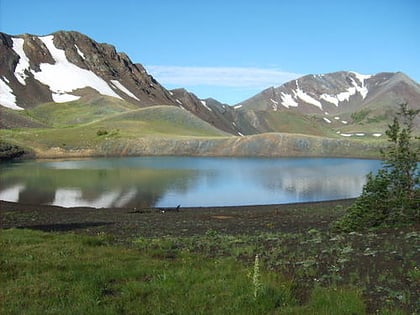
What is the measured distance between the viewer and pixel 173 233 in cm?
2392

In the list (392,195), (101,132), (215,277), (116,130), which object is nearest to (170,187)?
(392,195)

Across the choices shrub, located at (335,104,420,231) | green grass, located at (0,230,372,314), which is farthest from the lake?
green grass, located at (0,230,372,314)

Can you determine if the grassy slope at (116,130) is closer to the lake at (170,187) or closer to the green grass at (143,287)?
the lake at (170,187)

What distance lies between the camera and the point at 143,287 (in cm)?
1107

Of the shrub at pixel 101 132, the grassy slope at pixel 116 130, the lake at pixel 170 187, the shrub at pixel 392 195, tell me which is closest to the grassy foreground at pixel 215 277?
the shrub at pixel 392 195

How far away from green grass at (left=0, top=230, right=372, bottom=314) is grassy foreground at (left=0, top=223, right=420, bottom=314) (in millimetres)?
24

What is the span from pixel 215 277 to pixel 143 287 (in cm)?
195

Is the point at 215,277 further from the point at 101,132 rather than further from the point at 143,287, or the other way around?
the point at 101,132

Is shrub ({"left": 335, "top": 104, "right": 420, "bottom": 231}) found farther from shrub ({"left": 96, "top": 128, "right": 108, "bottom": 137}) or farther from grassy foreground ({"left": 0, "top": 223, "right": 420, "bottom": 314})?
shrub ({"left": 96, "top": 128, "right": 108, "bottom": 137})

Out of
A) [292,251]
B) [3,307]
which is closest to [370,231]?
[292,251]

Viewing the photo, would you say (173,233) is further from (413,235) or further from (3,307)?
(3,307)

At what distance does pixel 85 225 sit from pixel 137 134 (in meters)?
129

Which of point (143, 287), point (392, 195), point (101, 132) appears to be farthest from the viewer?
point (101, 132)

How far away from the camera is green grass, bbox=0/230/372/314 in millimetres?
9672
